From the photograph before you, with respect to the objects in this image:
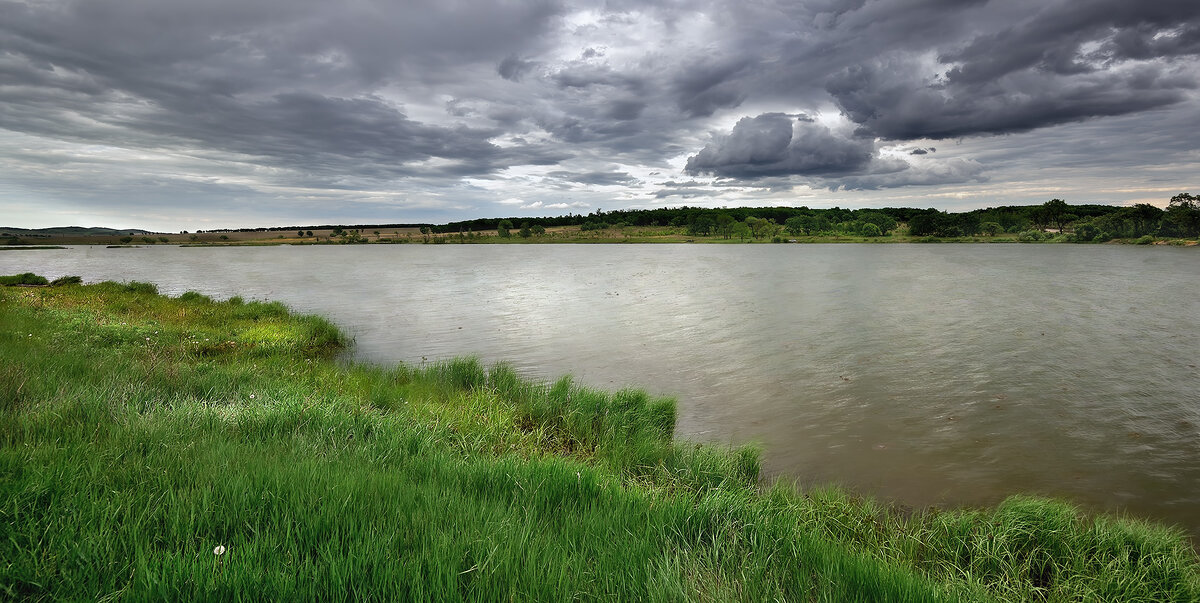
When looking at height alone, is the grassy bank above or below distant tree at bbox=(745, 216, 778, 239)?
below

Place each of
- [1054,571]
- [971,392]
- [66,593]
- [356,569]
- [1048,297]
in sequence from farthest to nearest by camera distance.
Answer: [1048,297] → [971,392] → [1054,571] → [356,569] → [66,593]

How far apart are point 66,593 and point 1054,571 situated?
722 cm

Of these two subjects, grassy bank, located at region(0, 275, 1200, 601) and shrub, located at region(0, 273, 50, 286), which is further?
shrub, located at region(0, 273, 50, 286)

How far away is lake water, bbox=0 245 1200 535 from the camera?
7.92 metres

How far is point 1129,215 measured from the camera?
132 m

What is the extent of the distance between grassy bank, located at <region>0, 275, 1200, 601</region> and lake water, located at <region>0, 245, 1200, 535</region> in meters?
1.87

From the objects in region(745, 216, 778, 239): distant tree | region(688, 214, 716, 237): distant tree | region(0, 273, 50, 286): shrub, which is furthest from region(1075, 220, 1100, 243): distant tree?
region(0, 273, 50, 286): shrub

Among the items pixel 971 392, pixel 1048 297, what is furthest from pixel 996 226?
pixel 971 392

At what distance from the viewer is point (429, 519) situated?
3.77 meters

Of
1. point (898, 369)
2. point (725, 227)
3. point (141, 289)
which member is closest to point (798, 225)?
point (725, 227)

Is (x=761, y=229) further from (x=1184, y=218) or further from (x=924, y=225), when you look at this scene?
(x=1184, y=218)

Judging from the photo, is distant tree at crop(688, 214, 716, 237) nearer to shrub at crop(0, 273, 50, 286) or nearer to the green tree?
the green tree

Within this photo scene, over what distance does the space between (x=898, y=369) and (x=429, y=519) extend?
1351cm

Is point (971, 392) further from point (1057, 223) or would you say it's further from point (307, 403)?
point (1057, 223)
